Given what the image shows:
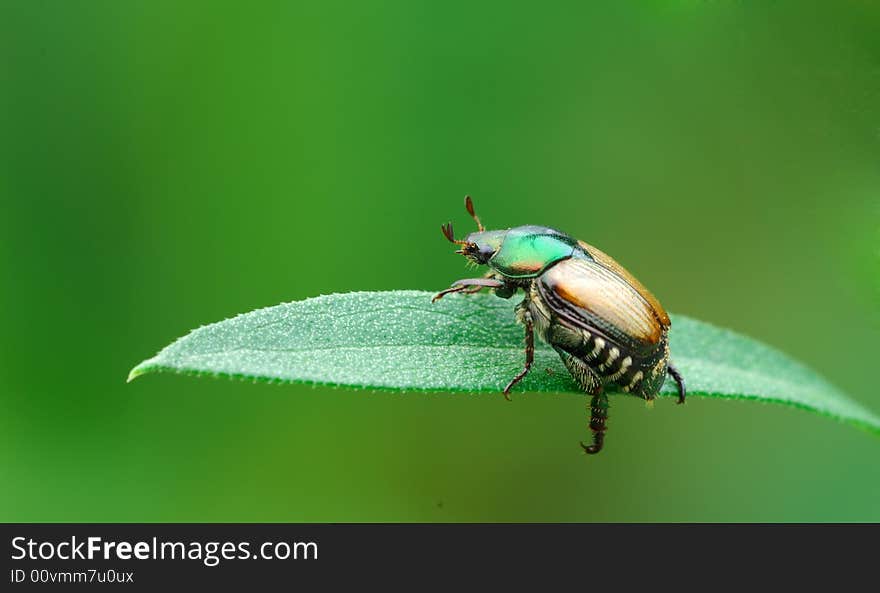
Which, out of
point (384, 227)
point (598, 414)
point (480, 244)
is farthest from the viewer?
point (384, 227)

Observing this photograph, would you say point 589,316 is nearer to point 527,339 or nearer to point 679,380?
point 527,339

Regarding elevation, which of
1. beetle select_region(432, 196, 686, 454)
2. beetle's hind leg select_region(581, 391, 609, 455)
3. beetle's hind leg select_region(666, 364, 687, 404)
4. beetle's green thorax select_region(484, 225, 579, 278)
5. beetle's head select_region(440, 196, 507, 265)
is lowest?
beetle's hind leg select_region(581, 391, 609, 455)

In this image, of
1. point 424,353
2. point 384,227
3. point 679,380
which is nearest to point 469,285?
point 424,353

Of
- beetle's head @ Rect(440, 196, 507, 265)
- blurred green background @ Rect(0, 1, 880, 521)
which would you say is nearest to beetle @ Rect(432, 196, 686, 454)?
beetle's head @ Rect(440, 196, 507, 265)

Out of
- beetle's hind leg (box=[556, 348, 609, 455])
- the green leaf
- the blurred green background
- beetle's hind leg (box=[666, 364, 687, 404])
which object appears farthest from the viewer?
the blurred green background

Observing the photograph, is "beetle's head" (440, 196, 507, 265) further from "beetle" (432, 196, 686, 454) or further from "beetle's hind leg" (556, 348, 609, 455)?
"beetle's hind leg" (556, 348, 609, 455)
